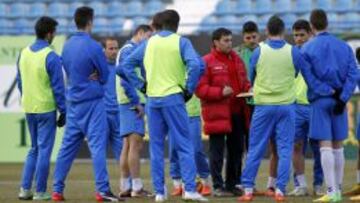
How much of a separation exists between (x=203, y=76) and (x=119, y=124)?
45.4 inches

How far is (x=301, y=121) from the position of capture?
13.8 m

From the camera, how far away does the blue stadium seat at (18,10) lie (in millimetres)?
24156

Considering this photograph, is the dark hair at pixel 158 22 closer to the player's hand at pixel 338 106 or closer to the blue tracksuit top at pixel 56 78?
the blue tracksuit top at pixel 56 78

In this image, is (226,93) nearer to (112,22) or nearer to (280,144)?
(280,144)

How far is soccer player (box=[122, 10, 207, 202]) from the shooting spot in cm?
1198

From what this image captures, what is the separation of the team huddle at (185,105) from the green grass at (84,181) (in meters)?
0.30

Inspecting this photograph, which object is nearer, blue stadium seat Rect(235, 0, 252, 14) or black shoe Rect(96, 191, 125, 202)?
black shoe Rect(96, 191, 125, 202)

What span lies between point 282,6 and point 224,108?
10099 millimetres

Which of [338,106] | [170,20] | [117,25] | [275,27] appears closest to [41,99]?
[170,20]

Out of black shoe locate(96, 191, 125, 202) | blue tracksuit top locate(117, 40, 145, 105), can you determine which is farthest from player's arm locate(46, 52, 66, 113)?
black shoe locate(96, 191, 125, 202)

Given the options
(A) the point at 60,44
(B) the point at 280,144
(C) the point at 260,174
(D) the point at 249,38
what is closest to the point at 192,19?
(A) the point at 60,44

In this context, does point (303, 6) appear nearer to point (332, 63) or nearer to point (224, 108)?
point (224, 108)

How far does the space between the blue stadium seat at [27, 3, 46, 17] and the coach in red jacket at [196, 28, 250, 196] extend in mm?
11219

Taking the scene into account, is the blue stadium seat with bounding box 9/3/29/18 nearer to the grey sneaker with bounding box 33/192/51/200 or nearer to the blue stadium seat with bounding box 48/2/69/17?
the blue stadium seat with bounding box 48/2/69/17
